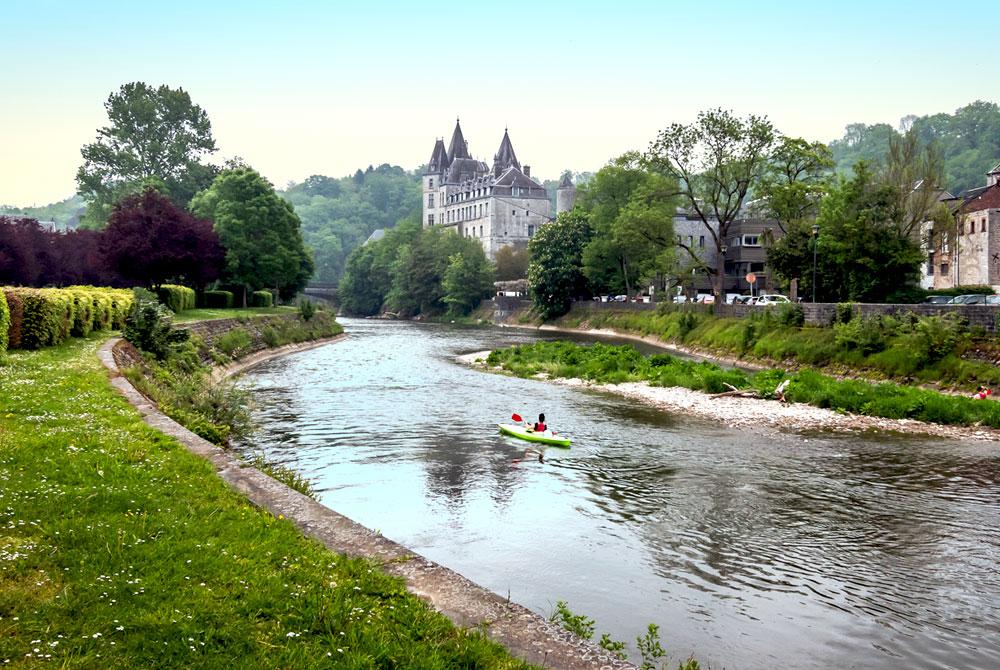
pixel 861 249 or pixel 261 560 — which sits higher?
pixel 861 249

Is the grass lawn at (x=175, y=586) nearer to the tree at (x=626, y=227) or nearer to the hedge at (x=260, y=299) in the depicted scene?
the tree at (x=626, y=227)

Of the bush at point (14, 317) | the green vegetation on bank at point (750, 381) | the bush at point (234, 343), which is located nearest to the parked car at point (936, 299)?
the green vegetation on bank at point (750, 381)

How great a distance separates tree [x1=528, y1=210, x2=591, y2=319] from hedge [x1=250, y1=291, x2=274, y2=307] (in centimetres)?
2862

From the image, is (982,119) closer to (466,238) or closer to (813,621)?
(466,238)

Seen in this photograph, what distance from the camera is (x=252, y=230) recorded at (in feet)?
222

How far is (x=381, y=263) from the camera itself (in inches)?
4946

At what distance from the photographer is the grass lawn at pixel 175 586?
18.5ft

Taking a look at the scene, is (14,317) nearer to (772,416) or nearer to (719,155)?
(772,416)

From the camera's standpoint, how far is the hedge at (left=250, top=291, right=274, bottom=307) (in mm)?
71912

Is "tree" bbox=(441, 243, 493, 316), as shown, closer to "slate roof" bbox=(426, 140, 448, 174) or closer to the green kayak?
"slate roof" bbox=(426, 140, 448, 174)

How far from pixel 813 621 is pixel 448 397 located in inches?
840

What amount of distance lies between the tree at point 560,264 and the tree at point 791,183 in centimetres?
2738

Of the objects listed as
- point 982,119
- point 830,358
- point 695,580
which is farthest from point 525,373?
point 982,119

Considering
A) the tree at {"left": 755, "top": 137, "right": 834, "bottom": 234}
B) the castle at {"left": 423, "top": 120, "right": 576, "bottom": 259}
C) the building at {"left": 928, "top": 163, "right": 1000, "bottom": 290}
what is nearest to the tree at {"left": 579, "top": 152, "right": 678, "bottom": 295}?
the tree at {"left": 755, "top": 137, "right": 834, "bottom": 234}
